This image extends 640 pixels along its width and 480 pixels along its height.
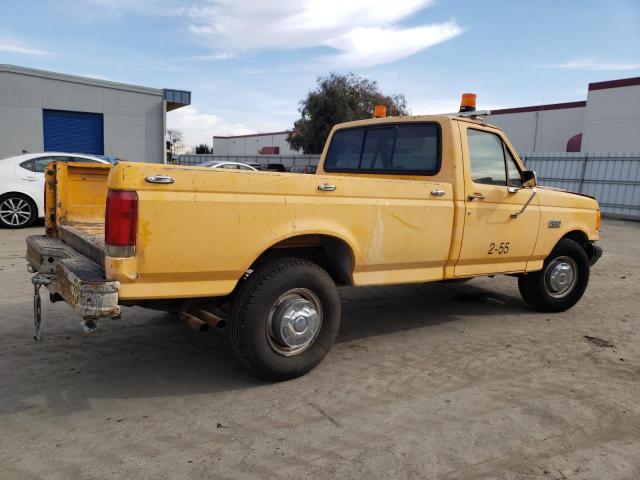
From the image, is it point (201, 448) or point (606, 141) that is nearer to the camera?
point (201, 448)

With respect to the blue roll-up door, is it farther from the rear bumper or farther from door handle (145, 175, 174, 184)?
door handle (145, 175, 174, 184)

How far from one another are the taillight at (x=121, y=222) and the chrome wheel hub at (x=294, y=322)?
107cm

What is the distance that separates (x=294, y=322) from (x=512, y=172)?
9.33 feet

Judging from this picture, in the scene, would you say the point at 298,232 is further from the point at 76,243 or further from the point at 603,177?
the point at 603,177

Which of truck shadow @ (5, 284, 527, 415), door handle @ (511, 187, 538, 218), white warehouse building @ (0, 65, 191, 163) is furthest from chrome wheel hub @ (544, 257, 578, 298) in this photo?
white warehouse building @ (0, 65, 191, 163)

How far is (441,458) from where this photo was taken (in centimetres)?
281

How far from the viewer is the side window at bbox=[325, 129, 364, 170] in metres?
5.41

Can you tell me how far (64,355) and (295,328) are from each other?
6.34 feet

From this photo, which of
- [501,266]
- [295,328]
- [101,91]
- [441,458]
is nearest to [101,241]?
[295,328]

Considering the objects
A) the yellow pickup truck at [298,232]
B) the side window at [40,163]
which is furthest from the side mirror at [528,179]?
the side window at [40,163]

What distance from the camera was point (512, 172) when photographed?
5.12m

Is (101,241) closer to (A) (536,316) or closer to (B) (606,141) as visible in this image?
(A) (536,316)

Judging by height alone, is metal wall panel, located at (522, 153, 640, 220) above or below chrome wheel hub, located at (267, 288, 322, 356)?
above

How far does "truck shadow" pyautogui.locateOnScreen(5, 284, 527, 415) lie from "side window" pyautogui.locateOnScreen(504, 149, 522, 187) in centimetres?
150
